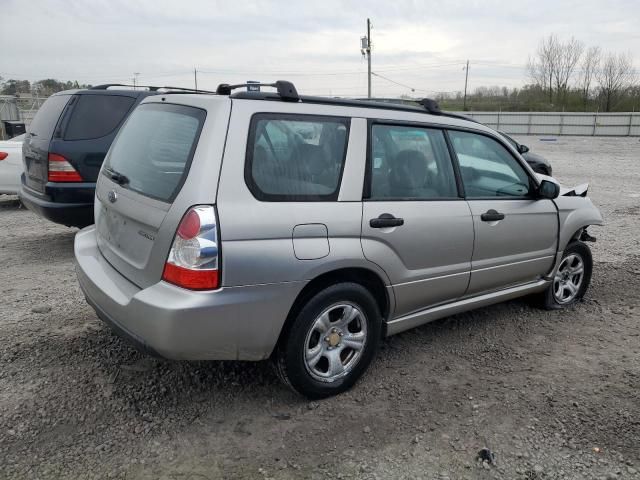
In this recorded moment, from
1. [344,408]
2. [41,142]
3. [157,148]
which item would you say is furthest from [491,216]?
[41,142]

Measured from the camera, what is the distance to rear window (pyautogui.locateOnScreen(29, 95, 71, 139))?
235 inches

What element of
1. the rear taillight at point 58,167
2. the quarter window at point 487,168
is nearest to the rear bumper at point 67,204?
the rear taillight at point 58,167

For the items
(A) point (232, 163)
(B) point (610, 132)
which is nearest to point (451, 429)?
(A) point (232, 163)

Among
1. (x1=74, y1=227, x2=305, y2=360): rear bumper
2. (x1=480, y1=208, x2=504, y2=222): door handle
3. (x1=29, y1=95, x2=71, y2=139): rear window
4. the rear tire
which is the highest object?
(x1=29, y1=95, x2=71, y2=139): rear window

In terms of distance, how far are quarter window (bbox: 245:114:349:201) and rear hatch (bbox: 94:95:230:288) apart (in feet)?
0.70

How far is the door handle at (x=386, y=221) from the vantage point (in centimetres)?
320

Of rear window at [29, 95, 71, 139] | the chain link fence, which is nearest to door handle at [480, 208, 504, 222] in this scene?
rear window at [29, 95, 71, 139]

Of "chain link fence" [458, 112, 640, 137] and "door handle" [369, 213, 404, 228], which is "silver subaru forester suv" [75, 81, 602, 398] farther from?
"chain link fence" [458, 112, 640, 137]

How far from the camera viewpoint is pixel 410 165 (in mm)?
3574

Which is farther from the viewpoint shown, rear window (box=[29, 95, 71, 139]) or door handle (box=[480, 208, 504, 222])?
rear window (box=[29, 95, 71, 139])

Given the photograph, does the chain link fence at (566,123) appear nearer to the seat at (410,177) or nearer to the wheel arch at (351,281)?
the seat at (410,177)

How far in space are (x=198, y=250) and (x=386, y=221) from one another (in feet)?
3.85

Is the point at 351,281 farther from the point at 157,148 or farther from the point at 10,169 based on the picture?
the point at 10,169

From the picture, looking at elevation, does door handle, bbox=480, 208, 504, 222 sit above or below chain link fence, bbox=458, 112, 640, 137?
below
